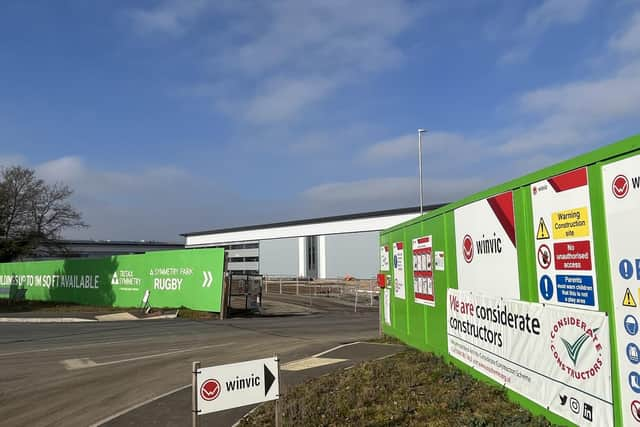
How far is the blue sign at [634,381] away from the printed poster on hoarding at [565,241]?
0.69 meters

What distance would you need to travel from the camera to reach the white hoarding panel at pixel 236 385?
204 inches

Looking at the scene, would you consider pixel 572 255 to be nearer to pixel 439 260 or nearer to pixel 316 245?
pixel 439 260

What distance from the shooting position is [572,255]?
5.43m

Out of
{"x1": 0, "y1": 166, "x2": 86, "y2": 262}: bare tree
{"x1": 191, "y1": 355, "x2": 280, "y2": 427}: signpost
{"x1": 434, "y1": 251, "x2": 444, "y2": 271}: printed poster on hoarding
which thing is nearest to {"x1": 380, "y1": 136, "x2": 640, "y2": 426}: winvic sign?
{"x1": 434, "y1": 251, "x2": 444, "y2": 271}: printed poster on hoarding

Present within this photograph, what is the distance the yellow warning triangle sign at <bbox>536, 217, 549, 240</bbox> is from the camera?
5966 millimetres

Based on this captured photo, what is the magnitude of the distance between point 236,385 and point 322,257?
63270mm

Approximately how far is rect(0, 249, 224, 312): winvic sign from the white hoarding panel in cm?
1929

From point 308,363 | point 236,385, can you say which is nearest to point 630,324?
point 236,385

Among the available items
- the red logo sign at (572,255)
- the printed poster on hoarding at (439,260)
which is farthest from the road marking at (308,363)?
the red logo sign at (572,255)

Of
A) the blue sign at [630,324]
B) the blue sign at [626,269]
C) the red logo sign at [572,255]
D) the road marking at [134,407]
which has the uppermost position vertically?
the red logo sign at [572,255]

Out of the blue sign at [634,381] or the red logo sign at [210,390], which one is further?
the red logo sign at [210,390]

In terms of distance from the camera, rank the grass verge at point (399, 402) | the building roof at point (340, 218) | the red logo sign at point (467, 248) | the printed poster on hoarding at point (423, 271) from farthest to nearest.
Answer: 1. the building roof at point (340, 218)
2. the printed poster on hoarding at point (423, 271)
3. the red logo sign at point (467, 248)
4. the grass verge at point (399, 402)

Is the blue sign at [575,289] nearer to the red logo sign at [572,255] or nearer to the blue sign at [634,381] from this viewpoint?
the red logo sign at [572,255]

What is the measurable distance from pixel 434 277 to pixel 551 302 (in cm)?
423
